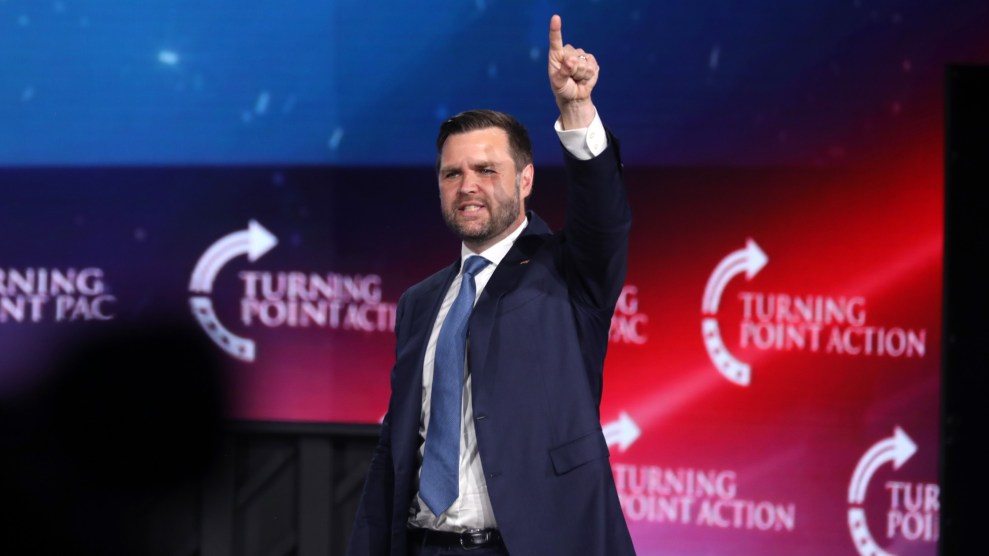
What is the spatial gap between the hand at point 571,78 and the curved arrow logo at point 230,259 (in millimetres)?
2121

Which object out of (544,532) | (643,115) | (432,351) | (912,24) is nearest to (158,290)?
(643,115)

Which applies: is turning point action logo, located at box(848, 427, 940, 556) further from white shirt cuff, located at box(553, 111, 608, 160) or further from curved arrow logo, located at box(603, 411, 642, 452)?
white shirt cuff, located at box(553, 111, 608, 160)

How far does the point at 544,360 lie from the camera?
1.96 meters

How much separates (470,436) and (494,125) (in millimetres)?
589

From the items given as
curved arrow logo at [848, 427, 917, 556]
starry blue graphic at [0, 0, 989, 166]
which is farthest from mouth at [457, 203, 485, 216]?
curved arrow logo at [848, 427, 917, 556]

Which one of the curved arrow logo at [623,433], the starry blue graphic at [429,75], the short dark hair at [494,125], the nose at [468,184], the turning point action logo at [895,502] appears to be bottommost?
the turning point action logo at [895,502]

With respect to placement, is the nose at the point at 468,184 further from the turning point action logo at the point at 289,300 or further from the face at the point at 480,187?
the turning point action logo at the point at 289,300

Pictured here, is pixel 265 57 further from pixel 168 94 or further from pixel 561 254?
pixel 561 254

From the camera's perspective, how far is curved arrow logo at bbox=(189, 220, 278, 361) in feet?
12.3

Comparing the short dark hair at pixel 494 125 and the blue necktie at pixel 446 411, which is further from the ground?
the short dark hair at pixel 494 125

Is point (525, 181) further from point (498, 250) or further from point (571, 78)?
point (571, 78)

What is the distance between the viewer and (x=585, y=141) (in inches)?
71.7

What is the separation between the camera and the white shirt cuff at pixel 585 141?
71.7 inches

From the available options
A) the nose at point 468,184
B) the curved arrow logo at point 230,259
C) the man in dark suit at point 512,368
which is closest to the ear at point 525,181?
the man in dark suit at point 512,368
